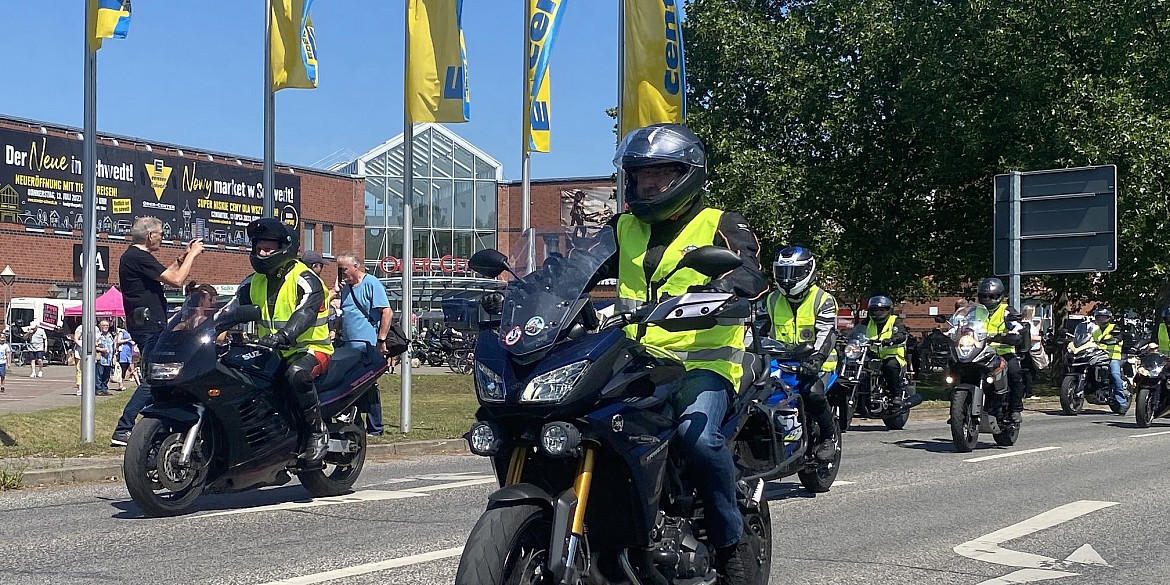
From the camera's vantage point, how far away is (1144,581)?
21.2 feet

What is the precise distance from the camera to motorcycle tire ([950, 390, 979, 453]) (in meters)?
12.9

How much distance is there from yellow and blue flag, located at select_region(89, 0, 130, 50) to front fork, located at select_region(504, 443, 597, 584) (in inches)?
380

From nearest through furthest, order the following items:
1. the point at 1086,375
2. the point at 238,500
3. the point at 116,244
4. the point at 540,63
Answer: the point at 238,500 → the point at 540,63 → the point at 1086,375 → the point at 116,244

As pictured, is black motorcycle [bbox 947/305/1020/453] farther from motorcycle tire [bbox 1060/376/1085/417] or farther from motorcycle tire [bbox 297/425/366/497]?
motorcycle tire [bbox 1060/376/1085/417]

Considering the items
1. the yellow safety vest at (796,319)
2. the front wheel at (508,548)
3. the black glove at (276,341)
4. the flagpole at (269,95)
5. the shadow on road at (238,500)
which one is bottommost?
the shadow on road at (238,500)

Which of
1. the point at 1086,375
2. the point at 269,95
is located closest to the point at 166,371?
the point at 269,95

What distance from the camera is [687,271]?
500 centimetres

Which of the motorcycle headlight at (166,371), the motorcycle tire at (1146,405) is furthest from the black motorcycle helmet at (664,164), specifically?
the motorcycle tire at (1146,405)

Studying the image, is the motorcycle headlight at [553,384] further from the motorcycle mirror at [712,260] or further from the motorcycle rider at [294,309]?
the motorcycle rider at [294,309]

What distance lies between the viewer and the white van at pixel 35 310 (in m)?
45.0

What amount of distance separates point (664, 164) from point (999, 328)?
970 cm

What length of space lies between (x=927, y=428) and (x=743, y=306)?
13.0m

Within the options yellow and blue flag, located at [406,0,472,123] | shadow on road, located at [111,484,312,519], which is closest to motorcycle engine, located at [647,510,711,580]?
shadow on road, located at [111,484,312,519]

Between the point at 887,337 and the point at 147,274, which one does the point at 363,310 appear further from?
the point at 887,337
